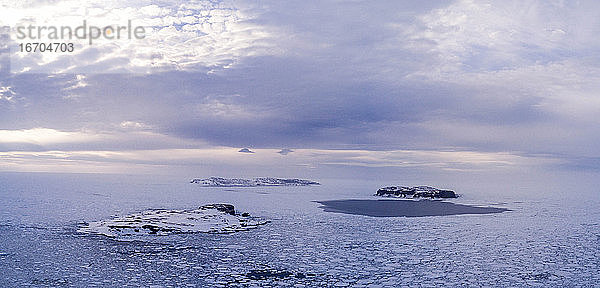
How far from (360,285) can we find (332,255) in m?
6.41

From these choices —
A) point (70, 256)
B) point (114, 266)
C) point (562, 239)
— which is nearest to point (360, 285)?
point (114, 266)

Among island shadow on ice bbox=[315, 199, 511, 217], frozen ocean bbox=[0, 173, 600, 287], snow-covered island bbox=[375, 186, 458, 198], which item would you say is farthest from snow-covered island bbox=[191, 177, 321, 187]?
frozen ocean bbox=[0, 173, 600, 287]

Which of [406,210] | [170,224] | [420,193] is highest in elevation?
[170,224]

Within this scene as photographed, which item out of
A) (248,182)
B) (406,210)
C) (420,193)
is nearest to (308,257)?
(406,210)

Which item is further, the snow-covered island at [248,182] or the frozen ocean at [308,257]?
the snow-covered island at [248,182]

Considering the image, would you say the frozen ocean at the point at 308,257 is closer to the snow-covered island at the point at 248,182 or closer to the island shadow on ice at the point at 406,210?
the island shadow on ice at the point at 406,210

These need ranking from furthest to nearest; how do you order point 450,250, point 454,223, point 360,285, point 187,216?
point 454,223 → point 187,216 → point 450,250 → point 360,285

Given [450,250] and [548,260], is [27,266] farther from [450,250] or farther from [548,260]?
[548,260]

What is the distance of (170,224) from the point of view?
35625 mm

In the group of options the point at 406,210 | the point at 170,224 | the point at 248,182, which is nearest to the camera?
the point at 170,224

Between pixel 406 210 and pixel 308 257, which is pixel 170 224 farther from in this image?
pixel 406 210

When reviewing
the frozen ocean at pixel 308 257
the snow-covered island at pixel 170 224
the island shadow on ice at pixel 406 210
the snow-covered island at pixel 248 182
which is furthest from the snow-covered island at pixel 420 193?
the snow-covered island at pixel 248 182

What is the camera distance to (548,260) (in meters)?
24.3

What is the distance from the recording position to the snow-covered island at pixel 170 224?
108ft
